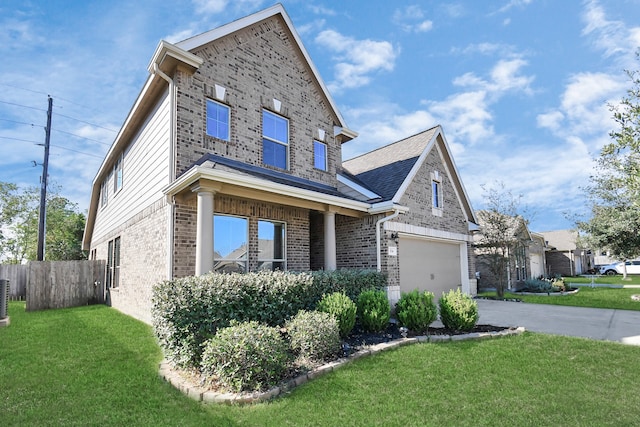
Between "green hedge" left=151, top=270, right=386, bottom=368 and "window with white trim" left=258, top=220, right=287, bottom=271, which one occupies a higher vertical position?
"window with white trim" left=258, top=220, right=287, bottom=271

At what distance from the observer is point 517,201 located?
16031 millimetres

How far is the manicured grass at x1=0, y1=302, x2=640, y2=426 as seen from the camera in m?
3.92

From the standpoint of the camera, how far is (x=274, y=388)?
457 centimetres

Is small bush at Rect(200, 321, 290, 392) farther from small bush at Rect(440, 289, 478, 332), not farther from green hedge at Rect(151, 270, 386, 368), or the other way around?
small bush at Rect(440, 289, 478, 332)

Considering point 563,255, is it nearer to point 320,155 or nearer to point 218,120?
point 320,155

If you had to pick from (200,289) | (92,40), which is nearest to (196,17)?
(92,40)

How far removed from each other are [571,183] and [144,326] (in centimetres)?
2195

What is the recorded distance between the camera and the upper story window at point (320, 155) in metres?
11.7

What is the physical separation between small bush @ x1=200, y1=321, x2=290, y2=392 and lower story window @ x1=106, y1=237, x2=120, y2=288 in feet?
30.8

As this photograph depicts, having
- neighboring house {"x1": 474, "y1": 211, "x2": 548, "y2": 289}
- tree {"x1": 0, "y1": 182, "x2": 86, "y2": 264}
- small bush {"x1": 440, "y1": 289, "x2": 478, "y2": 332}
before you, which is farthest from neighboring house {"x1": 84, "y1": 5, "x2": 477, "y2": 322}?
tree {"x1": 0, "y1": 182, "x2": 86, "y2": 264}

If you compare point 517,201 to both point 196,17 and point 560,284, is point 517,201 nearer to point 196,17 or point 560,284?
point 560,284

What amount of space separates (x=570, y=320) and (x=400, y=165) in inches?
272

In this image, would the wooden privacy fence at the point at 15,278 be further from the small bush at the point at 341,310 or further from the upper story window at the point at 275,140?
the small bush at the point at 341,310

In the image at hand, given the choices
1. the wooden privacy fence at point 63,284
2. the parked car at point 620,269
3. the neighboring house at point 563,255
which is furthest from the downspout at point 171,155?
the parked car at point 620,269
